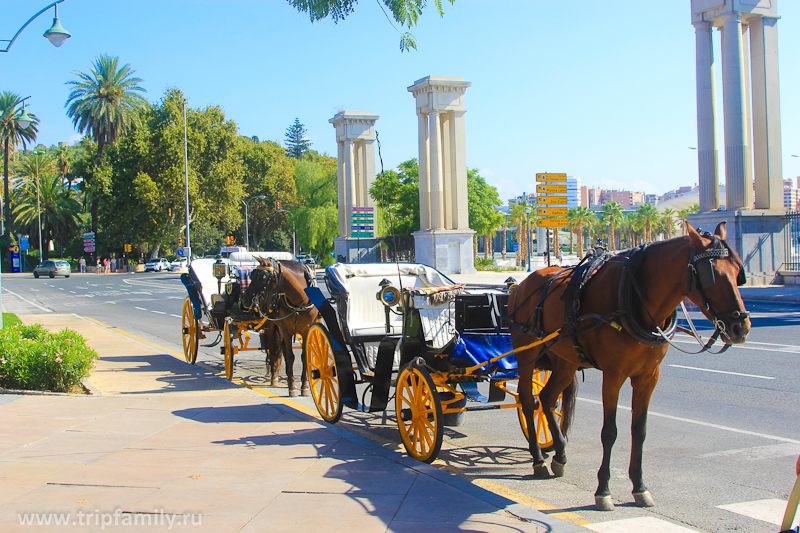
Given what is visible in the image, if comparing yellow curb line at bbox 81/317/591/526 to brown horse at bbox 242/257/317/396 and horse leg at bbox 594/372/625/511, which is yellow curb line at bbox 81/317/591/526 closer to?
horse leg at bbox 594/372/625/511

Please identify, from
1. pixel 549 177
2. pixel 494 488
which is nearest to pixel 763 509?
pixel 494 488

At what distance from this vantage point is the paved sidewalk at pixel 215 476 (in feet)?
15.0

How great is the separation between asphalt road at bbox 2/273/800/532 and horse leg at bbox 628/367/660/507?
0.35 ft

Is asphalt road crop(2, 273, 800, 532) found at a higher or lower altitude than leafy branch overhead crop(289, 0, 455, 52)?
lower

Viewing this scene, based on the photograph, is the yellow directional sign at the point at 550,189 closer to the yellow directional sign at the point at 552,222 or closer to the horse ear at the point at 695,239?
the yellow directional sign at the point at 552,222

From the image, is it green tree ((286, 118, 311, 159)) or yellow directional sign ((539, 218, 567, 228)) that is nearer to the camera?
yellow directional sign ((539, 218, 567, 228))

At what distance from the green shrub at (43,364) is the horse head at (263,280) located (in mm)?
2405

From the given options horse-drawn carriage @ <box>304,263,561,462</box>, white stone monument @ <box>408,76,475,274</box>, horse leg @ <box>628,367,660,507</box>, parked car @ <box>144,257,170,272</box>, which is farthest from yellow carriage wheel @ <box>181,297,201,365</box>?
parked car @ <box>144,257,170,272</box>

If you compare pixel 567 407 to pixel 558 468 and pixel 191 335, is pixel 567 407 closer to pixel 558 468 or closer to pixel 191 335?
pixel 558 468

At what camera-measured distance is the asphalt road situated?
16.5ft

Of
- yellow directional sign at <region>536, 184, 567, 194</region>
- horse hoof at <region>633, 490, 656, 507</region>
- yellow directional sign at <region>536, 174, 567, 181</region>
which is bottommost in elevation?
horse hoof at <region>633, 490, 656, 507</region>

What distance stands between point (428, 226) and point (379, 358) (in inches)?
1482

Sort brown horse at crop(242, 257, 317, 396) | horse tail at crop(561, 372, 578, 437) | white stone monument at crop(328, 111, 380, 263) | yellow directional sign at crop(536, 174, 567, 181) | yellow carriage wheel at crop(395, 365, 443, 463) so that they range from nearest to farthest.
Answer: yellow carriage wheel at crop(395, 365, 443, 463), horse tail at crop(561, 372, 578, 437), brown horse at crop(242, 257, 317, 396), yellow directional sign at crop(536, 174, 567, 181), white stone monument at crop(328, 111, 380, 263)

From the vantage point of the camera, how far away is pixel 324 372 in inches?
306
